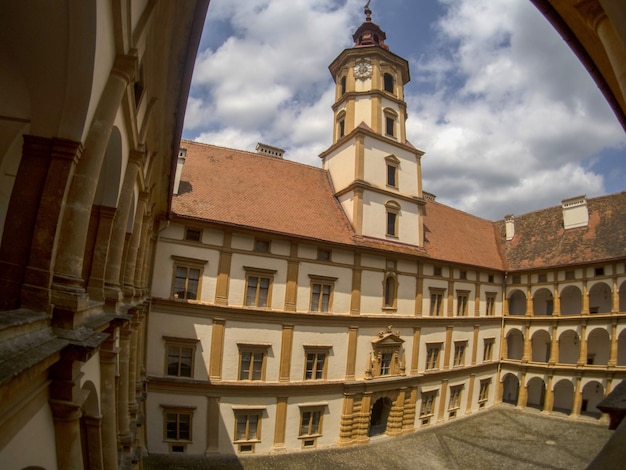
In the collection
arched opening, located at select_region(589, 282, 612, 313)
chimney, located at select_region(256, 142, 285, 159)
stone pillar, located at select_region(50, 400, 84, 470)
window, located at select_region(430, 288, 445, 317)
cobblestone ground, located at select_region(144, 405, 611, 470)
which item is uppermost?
chimney, located at select_region(256, 142, 285, 159)

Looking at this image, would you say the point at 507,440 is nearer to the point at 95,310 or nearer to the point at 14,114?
the point at 95,310

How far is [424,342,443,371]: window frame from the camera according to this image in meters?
23.4

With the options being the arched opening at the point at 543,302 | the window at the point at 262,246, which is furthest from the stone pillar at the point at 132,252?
the arched opening at the point at 543,302

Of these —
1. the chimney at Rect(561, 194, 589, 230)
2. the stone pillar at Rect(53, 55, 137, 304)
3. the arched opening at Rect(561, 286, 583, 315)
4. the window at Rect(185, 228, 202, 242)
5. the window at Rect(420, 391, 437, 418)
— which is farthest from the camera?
the chimney at Rect(561, 194, 589, 230)

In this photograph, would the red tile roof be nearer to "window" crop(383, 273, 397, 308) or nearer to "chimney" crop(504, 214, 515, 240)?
"chimney" crop(504, 214, 515, 240)

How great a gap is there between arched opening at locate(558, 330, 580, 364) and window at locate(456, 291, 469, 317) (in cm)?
802

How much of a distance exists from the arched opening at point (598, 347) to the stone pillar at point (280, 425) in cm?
2242

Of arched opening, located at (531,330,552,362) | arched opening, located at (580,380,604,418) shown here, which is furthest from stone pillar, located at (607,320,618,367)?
arched opening, located at (531,330,552,362)

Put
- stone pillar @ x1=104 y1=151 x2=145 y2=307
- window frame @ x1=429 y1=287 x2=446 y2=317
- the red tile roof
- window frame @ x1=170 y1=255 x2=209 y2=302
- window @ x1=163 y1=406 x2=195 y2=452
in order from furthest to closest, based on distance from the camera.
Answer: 1. the red tile roof
2. window frame @ x1=429 y1=287 x2=446 y2=317
3. window frame @ x1=170 y1=255 x2=209 y2=302
4. window @ x1=163 y1=406 x2=195 y2=452
5. stone pillar @ x1=104 y1=151 x2=145 y2=307

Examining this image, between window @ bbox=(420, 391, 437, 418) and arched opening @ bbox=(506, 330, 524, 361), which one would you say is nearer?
window @ bbox=(420, 391, 437, 418)

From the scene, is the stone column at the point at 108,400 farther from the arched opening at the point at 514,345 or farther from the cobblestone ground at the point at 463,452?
the arched opening at the point at 514,345

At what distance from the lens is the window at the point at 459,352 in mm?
25438

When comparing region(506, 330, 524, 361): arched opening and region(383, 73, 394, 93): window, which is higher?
region(383, 73, 394, 93): window

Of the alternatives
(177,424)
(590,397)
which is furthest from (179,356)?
(590,397)
